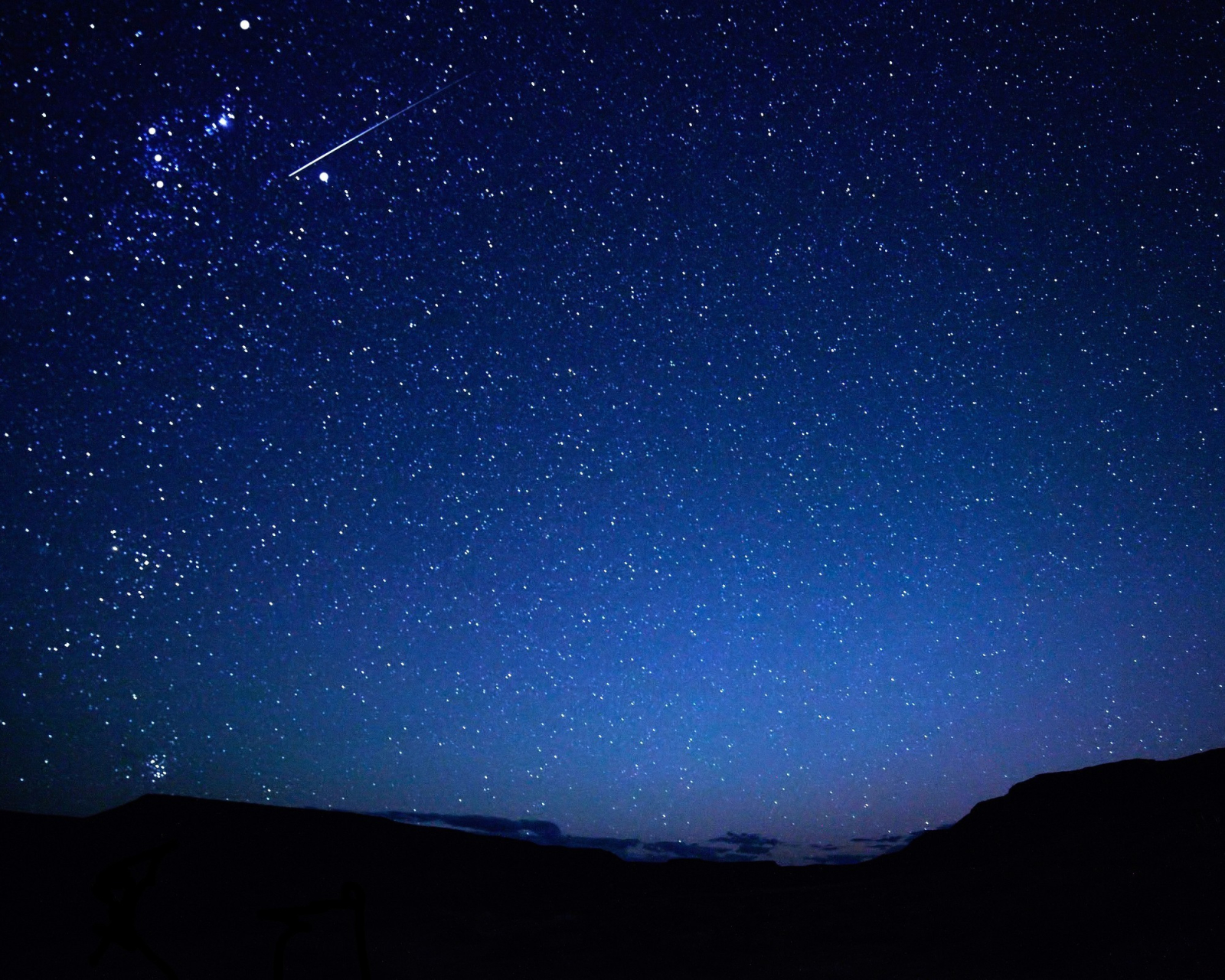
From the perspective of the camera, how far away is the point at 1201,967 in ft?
43.2

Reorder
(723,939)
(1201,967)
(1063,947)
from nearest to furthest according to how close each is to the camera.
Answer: (1201,967)
(1063,947)
(723,939)

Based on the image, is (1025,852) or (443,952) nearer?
(443,952)

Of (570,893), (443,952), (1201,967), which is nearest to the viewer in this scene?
(1201,967)

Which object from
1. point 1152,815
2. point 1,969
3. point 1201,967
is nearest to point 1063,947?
point 1201,967

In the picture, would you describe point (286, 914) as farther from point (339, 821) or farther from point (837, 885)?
point (339, 821)

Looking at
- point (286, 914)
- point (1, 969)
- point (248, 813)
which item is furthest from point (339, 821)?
point (286, 914)

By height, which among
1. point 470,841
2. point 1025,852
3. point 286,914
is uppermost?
point 286,914

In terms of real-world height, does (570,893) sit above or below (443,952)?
below

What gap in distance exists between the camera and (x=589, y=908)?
35.1 meters

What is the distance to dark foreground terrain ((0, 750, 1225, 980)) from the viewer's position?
1554 centimetres

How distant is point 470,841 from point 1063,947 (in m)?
63.4

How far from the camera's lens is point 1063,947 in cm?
1602

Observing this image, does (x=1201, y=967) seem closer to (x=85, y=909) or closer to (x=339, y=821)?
(x=85, y=909)

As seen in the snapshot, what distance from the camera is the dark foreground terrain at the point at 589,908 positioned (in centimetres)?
1554
